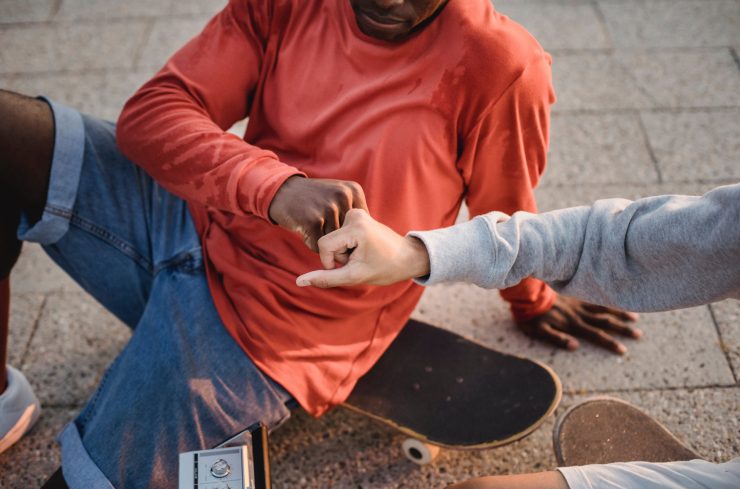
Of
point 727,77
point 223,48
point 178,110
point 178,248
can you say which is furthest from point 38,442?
point 727,77

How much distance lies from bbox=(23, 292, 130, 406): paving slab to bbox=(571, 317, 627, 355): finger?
4.75 ft

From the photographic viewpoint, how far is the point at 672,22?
3352 millimetres

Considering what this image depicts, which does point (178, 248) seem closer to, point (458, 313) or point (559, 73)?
point (458, 313)

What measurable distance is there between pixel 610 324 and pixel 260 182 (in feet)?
4.26

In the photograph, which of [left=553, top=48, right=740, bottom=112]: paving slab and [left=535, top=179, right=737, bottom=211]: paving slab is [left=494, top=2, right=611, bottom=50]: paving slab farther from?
[left=535, top=179, right=737, bottom=211]: paving slab

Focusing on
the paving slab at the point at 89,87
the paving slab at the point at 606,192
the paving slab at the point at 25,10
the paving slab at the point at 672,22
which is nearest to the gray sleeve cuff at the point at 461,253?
the paving slab at the point at 606,192

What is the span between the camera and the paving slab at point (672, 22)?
10.6 feet

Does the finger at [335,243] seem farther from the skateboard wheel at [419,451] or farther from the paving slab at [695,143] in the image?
the paving slab at [695,143]

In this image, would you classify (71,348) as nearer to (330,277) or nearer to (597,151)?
(330,277)

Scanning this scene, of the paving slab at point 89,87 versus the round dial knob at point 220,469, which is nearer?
the round dial knob at point 220,469

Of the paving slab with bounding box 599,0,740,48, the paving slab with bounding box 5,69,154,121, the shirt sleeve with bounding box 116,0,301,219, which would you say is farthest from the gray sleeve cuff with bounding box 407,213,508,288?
the paving slab with bounding box 599,0,740,48

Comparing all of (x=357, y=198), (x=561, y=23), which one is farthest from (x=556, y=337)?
(x=561, y=23)

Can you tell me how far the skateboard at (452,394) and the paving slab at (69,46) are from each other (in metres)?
2.12

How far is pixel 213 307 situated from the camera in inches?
62.9
